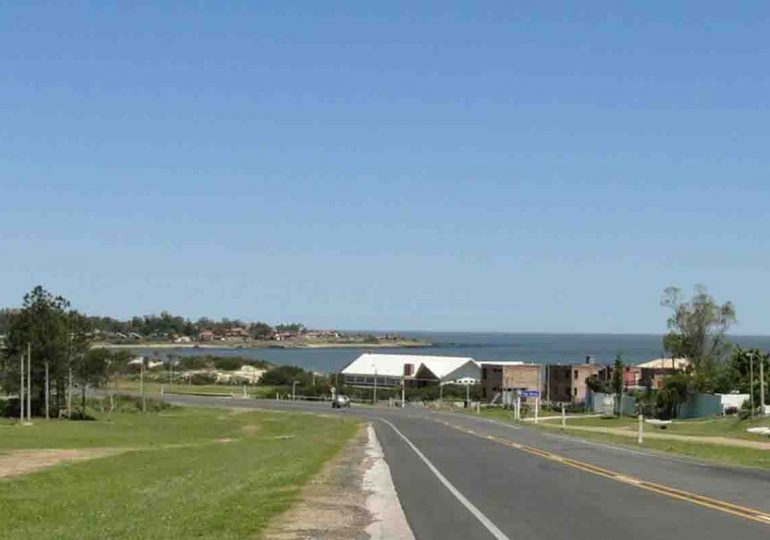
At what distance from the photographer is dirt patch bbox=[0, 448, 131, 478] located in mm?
36031

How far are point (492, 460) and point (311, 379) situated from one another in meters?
149

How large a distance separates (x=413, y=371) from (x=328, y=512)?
16084 cm

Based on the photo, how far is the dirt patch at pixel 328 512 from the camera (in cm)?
1490

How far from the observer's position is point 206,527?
15398 mm

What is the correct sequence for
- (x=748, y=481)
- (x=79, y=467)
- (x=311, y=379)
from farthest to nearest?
1. (x=311, y=379)
2. (x=79, y=467)
3. (x=748, y=481)

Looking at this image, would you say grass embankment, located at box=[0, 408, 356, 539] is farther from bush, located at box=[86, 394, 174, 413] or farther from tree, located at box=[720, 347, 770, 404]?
bush, located at box=[86, 394, 174, 413]

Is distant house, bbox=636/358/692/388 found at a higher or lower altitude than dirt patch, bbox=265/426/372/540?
lower

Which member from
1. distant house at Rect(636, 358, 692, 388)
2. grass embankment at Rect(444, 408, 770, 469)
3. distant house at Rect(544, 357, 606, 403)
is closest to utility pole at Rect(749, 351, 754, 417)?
grass embankment at Rect(444, 408, 770, 469)

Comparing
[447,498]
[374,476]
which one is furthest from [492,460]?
[447,498]

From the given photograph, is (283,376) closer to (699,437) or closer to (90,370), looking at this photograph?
(90,370)

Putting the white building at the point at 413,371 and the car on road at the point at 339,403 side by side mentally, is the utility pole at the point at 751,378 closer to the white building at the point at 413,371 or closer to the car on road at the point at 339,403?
the car on road at the point at 339,403

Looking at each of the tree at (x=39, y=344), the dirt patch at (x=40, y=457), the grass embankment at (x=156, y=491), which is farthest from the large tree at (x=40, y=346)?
the dirt patch at (x=40, y=457)

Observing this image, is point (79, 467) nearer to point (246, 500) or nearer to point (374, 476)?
point (374, 476)

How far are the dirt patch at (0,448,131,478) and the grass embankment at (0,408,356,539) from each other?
3.12 ft
